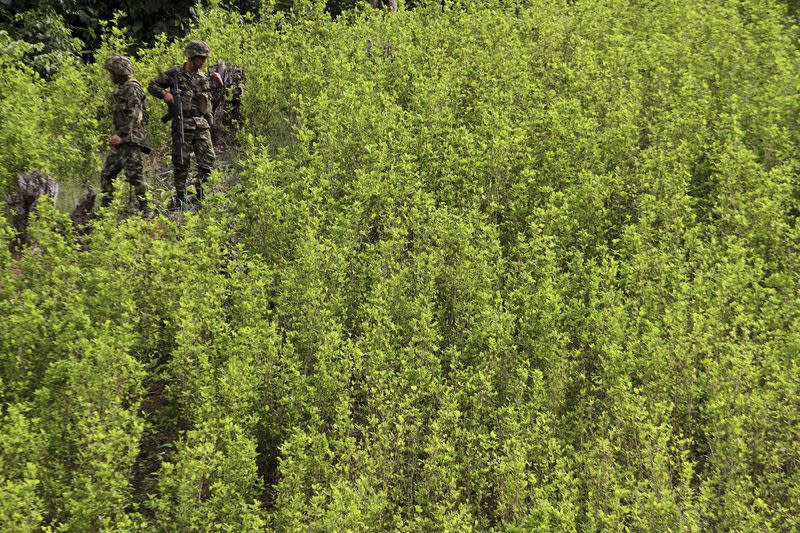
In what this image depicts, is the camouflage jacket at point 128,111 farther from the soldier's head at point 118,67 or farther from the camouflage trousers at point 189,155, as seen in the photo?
the camouflage trousers at point 189,155

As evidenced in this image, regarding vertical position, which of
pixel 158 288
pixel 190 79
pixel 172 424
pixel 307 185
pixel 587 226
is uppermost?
pixel 190 79

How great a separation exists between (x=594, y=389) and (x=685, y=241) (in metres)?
2.67

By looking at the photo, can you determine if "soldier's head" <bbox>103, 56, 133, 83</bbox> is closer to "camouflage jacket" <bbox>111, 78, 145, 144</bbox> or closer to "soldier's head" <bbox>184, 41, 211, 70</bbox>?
"camouflage jacket" <bbox>111, 78, 145, 144</bbox>

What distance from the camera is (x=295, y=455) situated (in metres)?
5.80

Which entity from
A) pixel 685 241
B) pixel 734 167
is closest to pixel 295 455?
pixel 685 241

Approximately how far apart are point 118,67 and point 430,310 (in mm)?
4736

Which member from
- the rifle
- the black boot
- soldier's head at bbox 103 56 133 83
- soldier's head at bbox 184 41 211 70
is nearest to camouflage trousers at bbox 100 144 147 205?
the black boot

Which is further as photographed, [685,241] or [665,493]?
[685,241]

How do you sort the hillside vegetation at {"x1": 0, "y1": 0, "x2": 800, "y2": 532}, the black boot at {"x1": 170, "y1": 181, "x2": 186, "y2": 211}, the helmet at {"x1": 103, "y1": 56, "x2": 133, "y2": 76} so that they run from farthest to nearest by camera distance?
the black boot at {"x1": 170, "y1": 181, "x2": 186, "y2": 211} < the helmet at {"x1": 103, "y1": 56, "x2": 133, "y2": 76} < the hillside vegetation at {"x1": 0, "y1": 0, "x2": 800, "y2": 532}

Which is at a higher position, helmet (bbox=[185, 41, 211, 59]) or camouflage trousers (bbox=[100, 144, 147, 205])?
helmet (bbox=[185, 41, 211, 59])

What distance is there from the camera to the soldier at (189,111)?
30.3 feet

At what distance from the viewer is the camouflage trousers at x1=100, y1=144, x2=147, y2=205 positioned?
8883 mm

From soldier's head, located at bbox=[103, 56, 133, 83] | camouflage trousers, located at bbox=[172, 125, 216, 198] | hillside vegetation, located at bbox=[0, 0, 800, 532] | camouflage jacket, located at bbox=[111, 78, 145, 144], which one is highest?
soldier's head, located at bbox=[103, 56, 133, 83]

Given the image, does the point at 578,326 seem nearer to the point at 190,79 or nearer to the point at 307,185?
the point at 307,185
